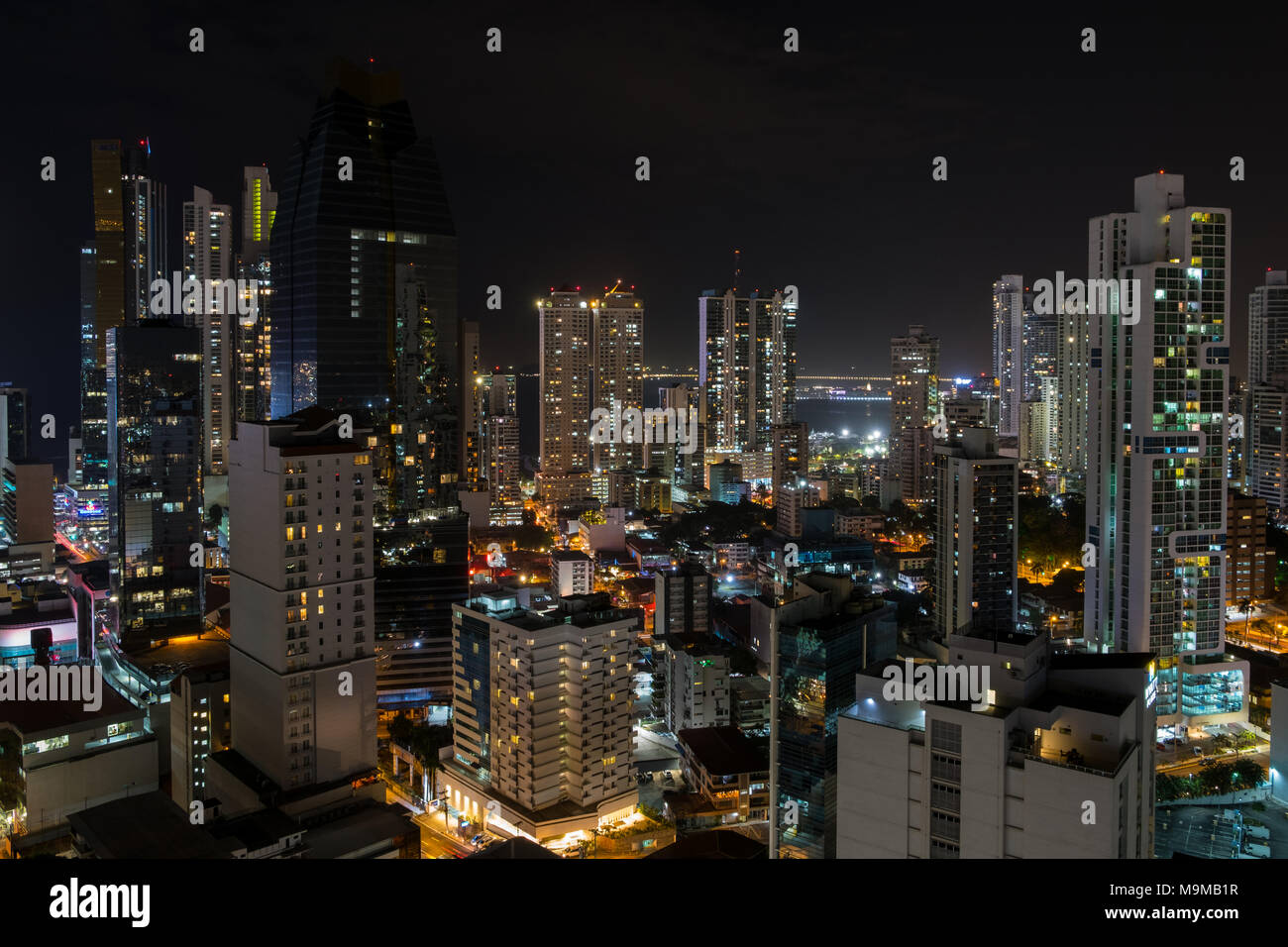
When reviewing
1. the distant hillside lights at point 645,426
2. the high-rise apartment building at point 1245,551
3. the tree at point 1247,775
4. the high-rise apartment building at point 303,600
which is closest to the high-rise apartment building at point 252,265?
the distant hillside lights at point 645,426

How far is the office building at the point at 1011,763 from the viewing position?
3.07 metres

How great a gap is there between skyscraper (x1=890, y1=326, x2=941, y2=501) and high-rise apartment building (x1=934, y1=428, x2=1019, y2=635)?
44.4 feet

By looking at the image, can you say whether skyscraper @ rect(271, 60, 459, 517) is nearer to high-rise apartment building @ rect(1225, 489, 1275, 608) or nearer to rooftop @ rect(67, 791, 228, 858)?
rooftop @ rect(67, 791, 228, 858)

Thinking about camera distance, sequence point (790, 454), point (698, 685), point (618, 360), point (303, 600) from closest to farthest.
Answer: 1. point (303, 600)
2. point (698, 685)
3. point (790, 454)
4. point (618, 360)

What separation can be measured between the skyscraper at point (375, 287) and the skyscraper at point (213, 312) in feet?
34.5

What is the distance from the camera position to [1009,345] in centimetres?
3048

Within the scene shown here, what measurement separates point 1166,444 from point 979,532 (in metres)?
2.47

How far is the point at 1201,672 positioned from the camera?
32.9ft

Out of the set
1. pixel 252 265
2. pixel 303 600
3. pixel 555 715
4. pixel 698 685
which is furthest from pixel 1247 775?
pixel 252 265

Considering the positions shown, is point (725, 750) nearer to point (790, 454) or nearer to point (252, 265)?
point (790, 454)

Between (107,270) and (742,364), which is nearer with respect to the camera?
(107,270)

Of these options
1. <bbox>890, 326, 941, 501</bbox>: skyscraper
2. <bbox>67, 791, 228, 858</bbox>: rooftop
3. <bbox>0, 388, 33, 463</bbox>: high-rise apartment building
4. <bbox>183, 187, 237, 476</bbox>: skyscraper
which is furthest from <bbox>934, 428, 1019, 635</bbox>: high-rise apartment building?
<bbox>0, 388, 33, 463</bbox>: high-rise apartment building

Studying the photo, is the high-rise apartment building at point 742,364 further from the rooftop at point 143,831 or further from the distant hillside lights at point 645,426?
the rooftop at point 143,831
